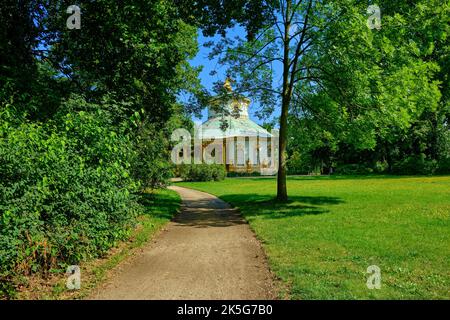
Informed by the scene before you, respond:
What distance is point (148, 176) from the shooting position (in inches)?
587

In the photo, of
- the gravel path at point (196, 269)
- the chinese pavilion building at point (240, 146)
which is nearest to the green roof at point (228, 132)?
the chinese pavilion building at point (240, 146)

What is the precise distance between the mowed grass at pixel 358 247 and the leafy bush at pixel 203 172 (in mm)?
25507

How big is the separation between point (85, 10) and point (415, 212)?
1373 cm

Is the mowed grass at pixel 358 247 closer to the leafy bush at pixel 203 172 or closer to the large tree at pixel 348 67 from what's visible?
the large tree at pixel 348 67

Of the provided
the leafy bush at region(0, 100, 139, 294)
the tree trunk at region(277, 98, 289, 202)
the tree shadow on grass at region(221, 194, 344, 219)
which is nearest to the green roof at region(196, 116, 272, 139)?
the tree trunk at region(277, 98, 289, 202)

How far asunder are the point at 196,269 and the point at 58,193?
9.32ft

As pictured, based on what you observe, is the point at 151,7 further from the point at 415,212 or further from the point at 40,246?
the point at 415,212

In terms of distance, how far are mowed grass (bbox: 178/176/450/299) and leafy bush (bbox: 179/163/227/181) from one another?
25.5m

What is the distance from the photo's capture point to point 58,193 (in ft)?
19.6

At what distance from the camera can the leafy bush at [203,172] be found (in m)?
40.3

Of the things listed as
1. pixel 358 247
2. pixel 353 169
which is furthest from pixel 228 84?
pixel 353 169

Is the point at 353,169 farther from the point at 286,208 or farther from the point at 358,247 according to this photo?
the point at 358,247

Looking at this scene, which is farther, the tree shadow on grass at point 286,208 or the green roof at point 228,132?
the green roof at point 228,132

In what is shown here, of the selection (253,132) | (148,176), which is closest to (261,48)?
(148,176)
